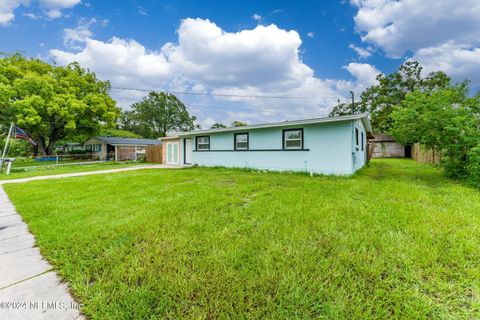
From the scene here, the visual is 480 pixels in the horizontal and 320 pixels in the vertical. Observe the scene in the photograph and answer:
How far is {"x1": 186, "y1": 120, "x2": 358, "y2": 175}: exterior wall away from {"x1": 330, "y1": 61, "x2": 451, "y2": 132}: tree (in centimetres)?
1846

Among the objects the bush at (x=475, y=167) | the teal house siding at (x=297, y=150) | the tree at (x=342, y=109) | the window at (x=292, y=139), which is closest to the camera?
the bush at (x=475, y=167)

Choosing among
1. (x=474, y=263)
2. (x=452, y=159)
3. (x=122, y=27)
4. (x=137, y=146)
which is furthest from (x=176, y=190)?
(x=137, y=146)

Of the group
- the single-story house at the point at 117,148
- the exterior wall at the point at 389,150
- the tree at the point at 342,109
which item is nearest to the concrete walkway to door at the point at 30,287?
the single-story house at the point at 117,148

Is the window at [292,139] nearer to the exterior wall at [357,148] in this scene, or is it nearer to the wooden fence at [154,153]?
the exterior wall at [357,148]

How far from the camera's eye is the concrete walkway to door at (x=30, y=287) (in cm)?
165

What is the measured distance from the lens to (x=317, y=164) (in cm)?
896

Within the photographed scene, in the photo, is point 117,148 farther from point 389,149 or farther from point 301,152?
point 389,149

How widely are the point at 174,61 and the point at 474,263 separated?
→ 17.9 meters

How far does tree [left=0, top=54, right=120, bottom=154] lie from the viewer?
1703cm

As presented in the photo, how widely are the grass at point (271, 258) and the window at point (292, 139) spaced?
17.9ft

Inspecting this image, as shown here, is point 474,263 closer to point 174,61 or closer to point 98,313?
point 98,313

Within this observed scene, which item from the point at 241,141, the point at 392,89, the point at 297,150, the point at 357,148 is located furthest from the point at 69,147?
the point at 392,89

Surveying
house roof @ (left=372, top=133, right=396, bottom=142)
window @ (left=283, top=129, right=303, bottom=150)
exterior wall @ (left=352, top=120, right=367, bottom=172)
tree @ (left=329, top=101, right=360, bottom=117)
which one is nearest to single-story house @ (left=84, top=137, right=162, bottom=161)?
window @ (left=283, top=129, right=303, bottom=150)

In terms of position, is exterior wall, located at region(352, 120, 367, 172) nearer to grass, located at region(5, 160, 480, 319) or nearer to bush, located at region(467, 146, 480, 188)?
bush, located at region(467, 146, 480, 188)
